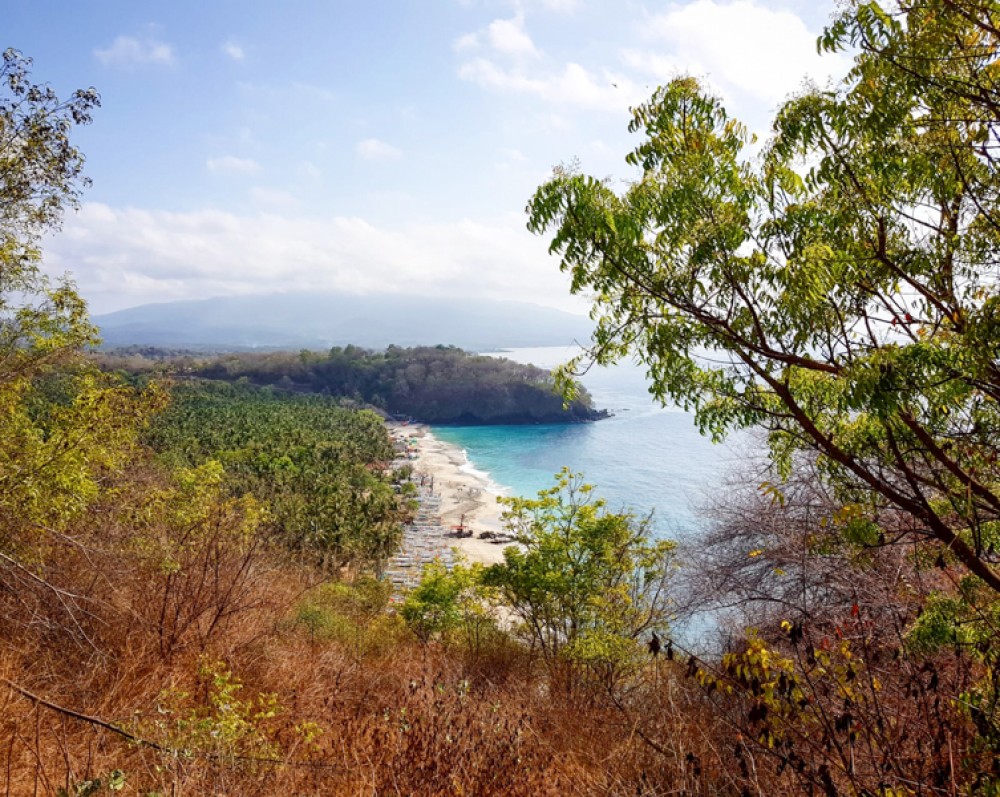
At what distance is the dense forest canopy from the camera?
8800cm

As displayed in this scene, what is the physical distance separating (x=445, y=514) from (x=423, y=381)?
179 ft

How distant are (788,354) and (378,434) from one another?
56034 millimetres

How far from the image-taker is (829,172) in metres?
3.45

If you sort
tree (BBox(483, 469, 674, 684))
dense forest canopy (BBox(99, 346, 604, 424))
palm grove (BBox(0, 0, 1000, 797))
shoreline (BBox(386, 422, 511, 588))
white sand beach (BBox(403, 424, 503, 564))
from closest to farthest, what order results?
palm grove (BBox(0, 0, 1000, 797))
tree (BBox(483, 469, 674, 684))
shoreline (BBox(386, 422, 511, 588))
white sand beach (BBox(403, 424, 503, 564))
dense forest canopy (BBox(99, 346, 604, 424))

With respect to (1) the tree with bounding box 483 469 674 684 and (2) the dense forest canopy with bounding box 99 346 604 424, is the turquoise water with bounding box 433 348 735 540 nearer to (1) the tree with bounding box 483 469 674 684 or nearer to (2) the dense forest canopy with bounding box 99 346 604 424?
(2) the dense forest canopy with bounding box 99 346 604 424

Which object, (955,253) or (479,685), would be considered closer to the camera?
(955,253)

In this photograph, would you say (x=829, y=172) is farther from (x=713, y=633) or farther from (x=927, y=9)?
(x=713, y=633)

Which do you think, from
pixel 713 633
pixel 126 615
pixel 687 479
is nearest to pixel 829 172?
pixel 126 615

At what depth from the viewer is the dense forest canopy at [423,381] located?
8800cm

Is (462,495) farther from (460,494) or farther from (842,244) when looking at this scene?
(842,244)

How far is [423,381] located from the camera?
93562 mm

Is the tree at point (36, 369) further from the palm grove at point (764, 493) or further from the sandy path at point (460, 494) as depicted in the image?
the sandy path at point (460, 494)

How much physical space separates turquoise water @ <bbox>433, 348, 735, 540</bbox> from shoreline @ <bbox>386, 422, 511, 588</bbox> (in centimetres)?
266

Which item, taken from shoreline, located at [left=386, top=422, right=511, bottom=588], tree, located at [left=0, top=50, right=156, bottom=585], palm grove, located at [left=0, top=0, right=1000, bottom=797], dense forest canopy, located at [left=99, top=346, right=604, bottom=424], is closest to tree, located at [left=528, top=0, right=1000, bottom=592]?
palm grove, located at [left=0, top=0, right=1000, bottom=797]
